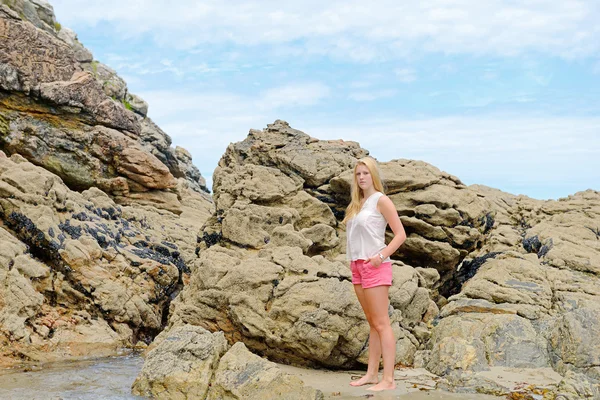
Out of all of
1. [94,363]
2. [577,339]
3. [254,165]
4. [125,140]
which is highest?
[125,140]

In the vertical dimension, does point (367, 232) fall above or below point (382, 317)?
above

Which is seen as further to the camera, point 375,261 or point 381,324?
point 381,324

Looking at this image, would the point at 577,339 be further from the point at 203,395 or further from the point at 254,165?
the point at 254,165

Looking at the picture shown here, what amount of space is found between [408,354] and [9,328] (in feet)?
24.7

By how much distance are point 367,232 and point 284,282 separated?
7.81ft

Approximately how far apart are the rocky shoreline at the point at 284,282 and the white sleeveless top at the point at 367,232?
58.8 inches

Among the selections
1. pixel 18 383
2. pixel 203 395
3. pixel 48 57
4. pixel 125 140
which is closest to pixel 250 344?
pixel 203 395

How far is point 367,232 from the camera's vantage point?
28.7ft

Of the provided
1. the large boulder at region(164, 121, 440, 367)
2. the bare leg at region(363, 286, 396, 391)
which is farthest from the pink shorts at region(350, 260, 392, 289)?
the large boulder at region(164, 121, 440, 367)

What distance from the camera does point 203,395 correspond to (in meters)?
7.97

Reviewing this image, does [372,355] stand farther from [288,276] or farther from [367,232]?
[288,276]

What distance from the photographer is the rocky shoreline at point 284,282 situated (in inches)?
364

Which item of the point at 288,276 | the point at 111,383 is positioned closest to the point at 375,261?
the point at 288,276

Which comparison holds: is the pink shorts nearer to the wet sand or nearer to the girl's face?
the girl's face
